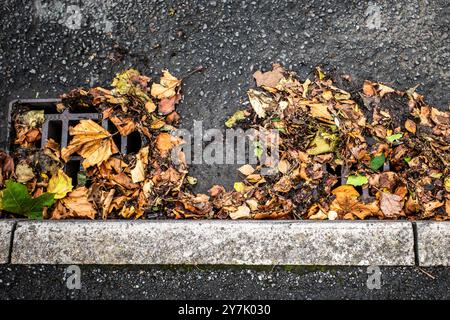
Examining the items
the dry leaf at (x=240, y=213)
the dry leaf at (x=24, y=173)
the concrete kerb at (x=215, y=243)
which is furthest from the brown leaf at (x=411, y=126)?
the dry leaf at (x=24, y=173)

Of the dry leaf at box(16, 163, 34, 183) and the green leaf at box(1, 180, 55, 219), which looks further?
the dry leaf at box(16, 163, 34, 183)

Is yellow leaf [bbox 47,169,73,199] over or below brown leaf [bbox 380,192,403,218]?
over

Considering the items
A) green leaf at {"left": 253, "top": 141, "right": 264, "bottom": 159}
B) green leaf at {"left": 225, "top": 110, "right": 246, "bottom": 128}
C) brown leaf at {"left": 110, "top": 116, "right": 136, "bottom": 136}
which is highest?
green leaf at {"left": 225, "top": 110, "right": 246, "bottom": 128}

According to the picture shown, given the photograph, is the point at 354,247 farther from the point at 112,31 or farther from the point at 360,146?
the point at 112,31

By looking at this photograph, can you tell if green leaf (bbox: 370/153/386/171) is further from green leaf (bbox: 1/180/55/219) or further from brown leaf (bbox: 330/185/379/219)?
green leaf (bbox: 1/180/55/219)

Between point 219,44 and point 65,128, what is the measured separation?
1.04 metres

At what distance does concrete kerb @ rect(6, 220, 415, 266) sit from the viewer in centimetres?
229

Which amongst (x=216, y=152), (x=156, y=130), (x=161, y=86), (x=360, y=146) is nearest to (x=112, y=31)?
(x=161, y=86)

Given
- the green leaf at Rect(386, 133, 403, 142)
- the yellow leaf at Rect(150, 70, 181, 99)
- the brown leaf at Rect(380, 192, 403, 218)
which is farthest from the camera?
the yellow leaf at Rect(150, 70, 181, 99)

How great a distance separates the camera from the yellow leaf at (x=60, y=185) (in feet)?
7.97

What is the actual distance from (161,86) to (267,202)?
93 centimetres

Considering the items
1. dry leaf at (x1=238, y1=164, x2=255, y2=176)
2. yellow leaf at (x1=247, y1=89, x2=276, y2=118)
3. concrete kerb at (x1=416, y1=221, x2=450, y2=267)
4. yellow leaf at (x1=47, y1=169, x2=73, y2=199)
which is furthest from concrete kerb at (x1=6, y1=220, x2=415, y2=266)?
yellow leaf at (x1=247, y1=89, x2=276, y2=118)

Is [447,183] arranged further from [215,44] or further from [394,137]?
[215,44]

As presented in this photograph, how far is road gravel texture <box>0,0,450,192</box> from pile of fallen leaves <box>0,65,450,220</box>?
5.3 inches
